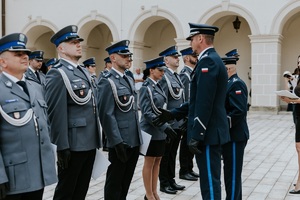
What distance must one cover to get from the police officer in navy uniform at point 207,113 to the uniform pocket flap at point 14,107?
145 centimetres

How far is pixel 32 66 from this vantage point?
23.8ft

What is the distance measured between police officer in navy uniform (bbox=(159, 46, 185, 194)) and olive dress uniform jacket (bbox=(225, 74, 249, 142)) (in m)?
1.28

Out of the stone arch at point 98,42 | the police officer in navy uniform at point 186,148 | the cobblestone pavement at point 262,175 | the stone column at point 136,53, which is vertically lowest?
the cobblestone pavement at point 262,175

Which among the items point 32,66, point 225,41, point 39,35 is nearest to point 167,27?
point 225,41

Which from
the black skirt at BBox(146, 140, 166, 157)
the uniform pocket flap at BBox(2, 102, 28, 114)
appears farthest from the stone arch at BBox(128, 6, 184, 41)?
the uniform pocket flap at BBox(2, 102, 28, 114)

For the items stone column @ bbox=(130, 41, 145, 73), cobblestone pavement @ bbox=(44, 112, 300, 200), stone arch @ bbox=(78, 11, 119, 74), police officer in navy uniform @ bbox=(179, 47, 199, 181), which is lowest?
cobblestone pavement @ bbox=(44, 112, 300, 200)

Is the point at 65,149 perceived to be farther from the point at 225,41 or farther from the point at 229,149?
the point at 225,41

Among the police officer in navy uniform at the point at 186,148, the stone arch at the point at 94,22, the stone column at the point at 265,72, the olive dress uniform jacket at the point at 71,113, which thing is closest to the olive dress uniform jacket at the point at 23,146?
the olive dress uniform jacket at the point at 71,113

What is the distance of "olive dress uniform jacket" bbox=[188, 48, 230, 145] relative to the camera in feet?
11.6

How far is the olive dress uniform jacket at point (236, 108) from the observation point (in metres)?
4.24

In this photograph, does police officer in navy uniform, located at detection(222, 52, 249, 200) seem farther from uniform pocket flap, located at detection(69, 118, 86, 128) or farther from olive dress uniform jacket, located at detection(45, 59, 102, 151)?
uniform pocket flap, located at detection(69, 118, 86, 128)

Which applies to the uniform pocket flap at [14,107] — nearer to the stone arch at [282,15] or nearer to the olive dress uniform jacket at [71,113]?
the olive dress uniform jacket at [71,113]

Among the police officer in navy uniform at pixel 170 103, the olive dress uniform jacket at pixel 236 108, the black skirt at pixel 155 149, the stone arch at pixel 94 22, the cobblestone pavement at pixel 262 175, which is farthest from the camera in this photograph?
the stone arch at pixel 94 22

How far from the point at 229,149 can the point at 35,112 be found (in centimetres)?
215
